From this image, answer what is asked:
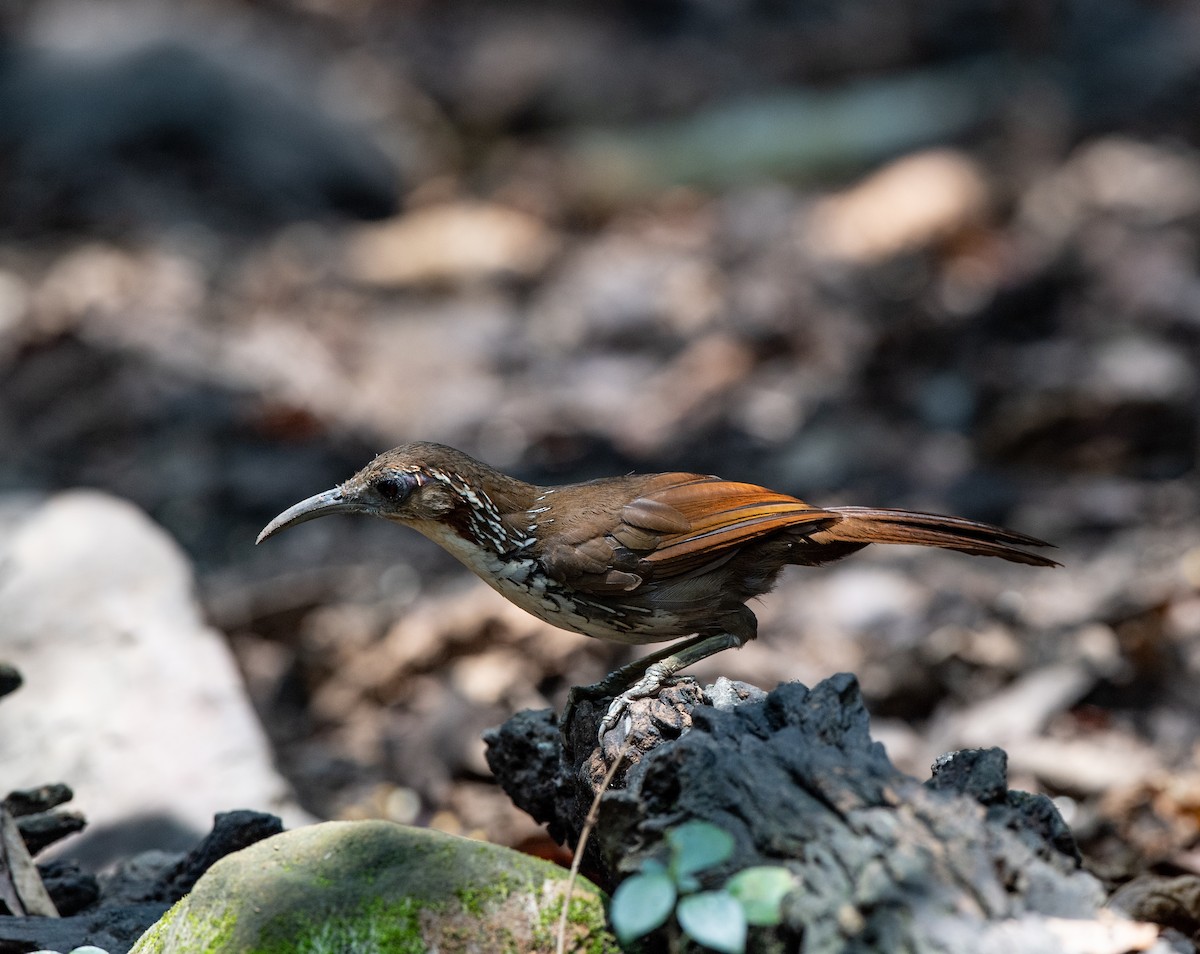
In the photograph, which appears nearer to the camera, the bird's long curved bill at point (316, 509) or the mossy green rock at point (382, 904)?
the mossy green rock at point (382, 904)

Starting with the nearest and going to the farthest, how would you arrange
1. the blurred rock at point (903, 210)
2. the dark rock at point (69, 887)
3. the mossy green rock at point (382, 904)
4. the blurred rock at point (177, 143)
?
the mossy green rock at point (382, 904) → the dark rock at point (69, 887) → the blurred rock at point (903, 210) → the blurred rock at point (177, 143)

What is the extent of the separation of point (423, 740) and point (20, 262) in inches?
233

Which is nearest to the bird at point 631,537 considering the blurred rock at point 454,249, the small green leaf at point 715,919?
the small green leaf at point 715,919

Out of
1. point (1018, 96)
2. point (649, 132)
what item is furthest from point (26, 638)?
point (1018, 96)

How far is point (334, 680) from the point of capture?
5.73 m

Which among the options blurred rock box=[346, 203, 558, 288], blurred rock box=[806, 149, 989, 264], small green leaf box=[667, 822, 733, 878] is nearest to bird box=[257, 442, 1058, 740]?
small green leaf box=[667, 822, 733, 878]

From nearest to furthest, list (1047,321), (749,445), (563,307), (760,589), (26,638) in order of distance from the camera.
Result: 1. (760,589)
2. (26,638)
3. (749,445)
4. (1047,321)
5. (563,307)

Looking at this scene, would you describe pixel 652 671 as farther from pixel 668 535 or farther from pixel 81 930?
pixel 81 930

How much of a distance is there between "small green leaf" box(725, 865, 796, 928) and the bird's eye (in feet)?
5.63

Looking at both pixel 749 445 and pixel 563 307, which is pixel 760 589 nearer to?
pixel 749 445

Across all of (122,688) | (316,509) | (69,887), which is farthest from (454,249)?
(69,887)

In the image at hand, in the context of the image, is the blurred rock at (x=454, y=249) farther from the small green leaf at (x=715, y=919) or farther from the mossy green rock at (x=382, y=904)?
the small green leaf at (x=715, y=919)

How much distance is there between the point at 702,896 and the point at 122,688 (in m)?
2.99

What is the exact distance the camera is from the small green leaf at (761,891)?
208 cm
